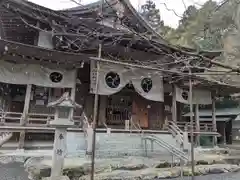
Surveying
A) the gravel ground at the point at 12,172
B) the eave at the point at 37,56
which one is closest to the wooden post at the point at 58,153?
the gravel ground at the point at 12,172

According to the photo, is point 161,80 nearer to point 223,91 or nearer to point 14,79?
point 223,91

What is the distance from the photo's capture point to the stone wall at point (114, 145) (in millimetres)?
9930

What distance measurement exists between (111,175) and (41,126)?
5043 millimetres

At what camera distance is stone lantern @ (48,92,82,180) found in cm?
655

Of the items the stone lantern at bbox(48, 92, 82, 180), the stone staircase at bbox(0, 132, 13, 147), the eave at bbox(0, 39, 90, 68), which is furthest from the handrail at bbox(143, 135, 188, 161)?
the stone staircase at bbox(0, 132, 13, 147)

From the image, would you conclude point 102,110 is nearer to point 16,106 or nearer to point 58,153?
point 16,106

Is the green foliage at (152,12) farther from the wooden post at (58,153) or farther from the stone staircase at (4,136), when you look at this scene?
the stone staircase at (4,136)

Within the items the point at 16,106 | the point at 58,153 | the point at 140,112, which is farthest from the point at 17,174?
the point at 140,112

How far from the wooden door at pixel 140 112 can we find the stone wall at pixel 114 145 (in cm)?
317

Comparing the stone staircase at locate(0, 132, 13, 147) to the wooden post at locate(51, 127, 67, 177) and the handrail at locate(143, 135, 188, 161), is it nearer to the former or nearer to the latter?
the wooden post at locate(51, 127, 67, 177)

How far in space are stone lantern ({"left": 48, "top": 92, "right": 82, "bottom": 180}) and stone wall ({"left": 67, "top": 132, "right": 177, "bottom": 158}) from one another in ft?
10.4

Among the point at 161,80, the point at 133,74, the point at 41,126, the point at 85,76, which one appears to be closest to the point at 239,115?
the point at 161,80

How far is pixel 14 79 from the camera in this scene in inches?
434

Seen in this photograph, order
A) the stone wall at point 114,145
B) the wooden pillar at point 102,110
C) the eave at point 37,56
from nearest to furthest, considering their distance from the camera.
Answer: the stone wall at point 114,145, the eave at point 37,56, the wooden pillar at point 102,110
